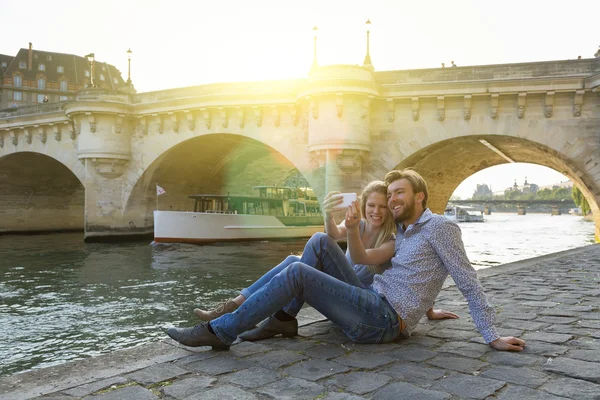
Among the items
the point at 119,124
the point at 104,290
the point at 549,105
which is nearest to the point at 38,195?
the point at 119,124

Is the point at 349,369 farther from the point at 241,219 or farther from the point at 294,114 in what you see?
the point at 241,219

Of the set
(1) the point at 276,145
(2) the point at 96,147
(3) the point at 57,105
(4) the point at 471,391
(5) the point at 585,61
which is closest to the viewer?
(4) the point at 471,391

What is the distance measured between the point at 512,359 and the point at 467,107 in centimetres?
1414

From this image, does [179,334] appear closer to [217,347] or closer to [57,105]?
[217,347]

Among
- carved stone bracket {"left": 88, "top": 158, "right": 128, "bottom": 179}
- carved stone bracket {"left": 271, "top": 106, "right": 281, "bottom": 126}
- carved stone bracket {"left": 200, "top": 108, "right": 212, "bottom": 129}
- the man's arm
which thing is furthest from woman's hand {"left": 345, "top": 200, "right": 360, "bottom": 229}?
carved stone bracket {"left": 88, "top": 158, "right": 128, "bottom": 179}

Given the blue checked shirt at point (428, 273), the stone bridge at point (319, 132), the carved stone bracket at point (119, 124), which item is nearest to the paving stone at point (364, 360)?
the blue checked shirt at point (428, 273)

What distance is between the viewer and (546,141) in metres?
15.5

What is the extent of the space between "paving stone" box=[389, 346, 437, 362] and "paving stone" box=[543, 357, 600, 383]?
66 cm

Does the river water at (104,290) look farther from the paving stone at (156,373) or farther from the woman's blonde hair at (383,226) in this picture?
the woman's blonde hair at (383,226)

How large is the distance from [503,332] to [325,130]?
45.0 feet

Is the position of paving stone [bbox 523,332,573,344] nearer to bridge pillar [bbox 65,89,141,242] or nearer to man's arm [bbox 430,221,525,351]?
man's arm [bbox 430,221,525,351]

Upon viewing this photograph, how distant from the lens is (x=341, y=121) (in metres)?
16.9

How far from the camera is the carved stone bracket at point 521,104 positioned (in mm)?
15462

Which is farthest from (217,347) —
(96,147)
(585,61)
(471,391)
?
(96,147)
